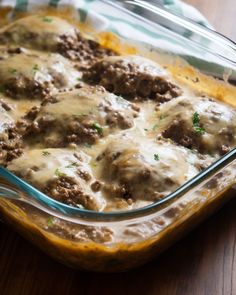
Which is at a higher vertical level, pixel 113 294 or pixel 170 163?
pixel 170 163

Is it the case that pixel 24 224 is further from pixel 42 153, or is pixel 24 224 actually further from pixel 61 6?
pixel 61 6

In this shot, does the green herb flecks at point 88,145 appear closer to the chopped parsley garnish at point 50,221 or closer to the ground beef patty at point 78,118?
the ground beef patty at point 78,118

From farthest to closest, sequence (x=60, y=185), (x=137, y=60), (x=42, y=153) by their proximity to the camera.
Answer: (x=137, y=60), (x=42, y=153), (x=60, y=185)

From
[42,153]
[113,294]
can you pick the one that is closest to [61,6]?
[42,153]

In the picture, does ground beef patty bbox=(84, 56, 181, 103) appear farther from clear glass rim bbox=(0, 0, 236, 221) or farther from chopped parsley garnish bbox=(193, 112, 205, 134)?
clear glass rim bbox=(0, 0, 236, 221)

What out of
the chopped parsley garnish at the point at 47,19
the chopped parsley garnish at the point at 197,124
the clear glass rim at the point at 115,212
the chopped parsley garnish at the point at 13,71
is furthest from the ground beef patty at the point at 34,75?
the clear glass rim at the point at 115,212

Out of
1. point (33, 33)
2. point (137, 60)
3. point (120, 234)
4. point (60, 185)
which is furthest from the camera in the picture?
point (33, 33)

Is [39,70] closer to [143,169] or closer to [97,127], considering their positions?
[97,127]

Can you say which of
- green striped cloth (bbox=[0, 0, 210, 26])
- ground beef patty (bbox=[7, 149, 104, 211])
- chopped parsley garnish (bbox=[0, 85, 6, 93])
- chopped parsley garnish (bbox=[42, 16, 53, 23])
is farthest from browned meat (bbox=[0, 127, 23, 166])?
green striped cloth (bbox=[0, 0, 210, 26])

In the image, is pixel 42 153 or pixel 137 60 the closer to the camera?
pixel 42 153
